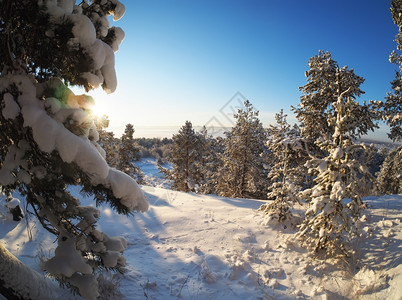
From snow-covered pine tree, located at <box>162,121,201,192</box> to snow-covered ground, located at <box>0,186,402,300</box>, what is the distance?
39.4 feet

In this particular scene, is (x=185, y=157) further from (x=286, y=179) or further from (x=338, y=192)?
(x=338, y=192)

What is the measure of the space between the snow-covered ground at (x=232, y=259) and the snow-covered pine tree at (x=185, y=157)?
39.4 ft

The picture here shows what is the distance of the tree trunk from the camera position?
2.13 meters

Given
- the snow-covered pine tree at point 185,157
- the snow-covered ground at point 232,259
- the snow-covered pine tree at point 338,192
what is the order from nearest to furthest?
1. the snow-covered ground at point 232,259
2. the snow-covered pine tree at point 338,192
3. the snow-covered pine tree at point 185,157

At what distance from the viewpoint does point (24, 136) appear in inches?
→ 67.6

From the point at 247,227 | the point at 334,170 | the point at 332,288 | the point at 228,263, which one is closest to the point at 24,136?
the point at 228,263

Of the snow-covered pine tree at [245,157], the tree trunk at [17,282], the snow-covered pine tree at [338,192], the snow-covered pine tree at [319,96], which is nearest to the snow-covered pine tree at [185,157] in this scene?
the snow-covered pine tree at [245,157]

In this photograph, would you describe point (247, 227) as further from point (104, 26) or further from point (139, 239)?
point (104, 26)

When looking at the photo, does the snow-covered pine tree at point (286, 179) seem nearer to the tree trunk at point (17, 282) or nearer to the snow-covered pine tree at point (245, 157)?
the tree trunk at point (17, 282)

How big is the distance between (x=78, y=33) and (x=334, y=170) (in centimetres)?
516

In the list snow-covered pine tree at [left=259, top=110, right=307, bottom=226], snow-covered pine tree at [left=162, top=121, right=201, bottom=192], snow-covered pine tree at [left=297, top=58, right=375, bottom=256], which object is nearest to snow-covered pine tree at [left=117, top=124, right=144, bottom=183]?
snow-covered pine tree at [left=162, top=121, right=201, bottom=192]

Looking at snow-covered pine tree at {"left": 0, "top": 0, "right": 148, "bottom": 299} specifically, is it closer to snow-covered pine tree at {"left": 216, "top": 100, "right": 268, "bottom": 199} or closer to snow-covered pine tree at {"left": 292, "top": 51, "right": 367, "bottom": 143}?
snow-covered pine tree at {"left": 292, "top": 51, "right": 367, "bottom": 143}

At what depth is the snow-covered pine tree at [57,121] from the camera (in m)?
1.54

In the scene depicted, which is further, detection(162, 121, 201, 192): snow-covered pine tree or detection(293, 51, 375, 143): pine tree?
detection(162, 121, 201, 192): snow-covered pine tree
